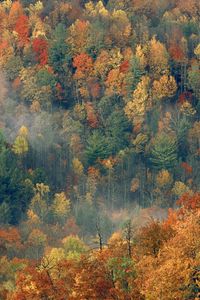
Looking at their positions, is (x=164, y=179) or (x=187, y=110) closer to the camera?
(x=164, y=179)

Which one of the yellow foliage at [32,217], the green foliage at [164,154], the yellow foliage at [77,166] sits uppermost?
the green foliage at [164,154]

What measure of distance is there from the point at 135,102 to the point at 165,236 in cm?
10884

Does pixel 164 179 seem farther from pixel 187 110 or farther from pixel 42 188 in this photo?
pixel 42 188

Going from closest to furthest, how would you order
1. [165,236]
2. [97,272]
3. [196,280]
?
1. [196,280]
2. [97,272]
3. [165,236]

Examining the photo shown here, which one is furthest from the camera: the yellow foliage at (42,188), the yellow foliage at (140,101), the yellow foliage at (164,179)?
the yellow foliage at (140,101)

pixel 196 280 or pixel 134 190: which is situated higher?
pixel 196 280

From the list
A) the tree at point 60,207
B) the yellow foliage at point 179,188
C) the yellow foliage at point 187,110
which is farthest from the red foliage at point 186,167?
the tree at point 60,207

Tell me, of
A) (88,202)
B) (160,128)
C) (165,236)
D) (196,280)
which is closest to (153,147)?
(160,128)

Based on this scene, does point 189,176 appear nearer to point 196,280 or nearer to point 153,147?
point 153,147

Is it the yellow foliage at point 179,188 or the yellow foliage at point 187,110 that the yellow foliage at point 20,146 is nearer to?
the yellow foliage at point 179,188

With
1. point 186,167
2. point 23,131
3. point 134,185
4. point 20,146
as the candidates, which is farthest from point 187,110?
point 20,146

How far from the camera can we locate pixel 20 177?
177750 millimetres

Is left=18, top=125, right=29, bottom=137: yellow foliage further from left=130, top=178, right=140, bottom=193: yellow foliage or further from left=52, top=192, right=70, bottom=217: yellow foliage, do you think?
left=130, top=178, right=140, bottom=193: yellow foliage

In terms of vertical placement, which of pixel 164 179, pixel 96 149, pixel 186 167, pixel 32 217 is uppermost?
pixel 96 149
